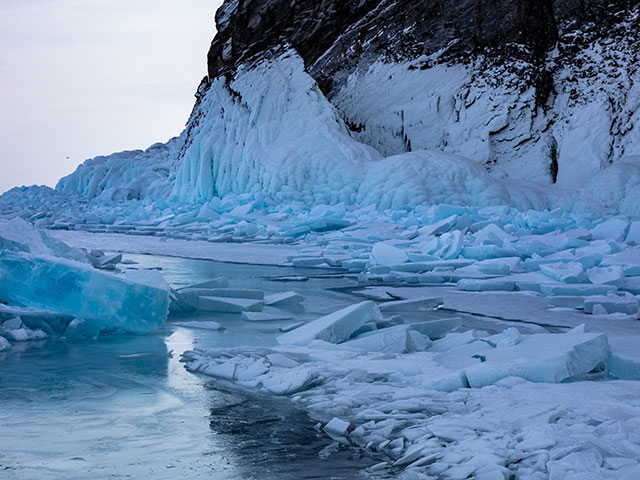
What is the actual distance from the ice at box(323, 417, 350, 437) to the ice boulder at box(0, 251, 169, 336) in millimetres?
2204

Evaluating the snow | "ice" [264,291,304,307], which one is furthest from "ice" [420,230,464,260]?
"ice" [264,291,304,307]

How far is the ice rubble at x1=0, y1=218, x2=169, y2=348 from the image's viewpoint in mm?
4672

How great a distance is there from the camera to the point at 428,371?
3615mm

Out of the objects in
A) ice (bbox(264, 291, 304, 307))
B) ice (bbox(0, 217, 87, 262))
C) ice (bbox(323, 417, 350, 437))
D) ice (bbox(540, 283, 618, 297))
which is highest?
ice (bbox(0, 217, 87, 262))

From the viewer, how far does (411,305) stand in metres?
6.04

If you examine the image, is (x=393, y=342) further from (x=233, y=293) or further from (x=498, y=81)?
(x=498, y=81)

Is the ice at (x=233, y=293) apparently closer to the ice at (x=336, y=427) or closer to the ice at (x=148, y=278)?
Answer: the ice at (x=148, y=278)

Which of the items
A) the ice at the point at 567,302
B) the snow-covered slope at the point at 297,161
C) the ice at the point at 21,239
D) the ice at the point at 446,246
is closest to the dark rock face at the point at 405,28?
the snow-covered slope at the point at 297,161

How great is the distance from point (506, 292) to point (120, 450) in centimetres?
524

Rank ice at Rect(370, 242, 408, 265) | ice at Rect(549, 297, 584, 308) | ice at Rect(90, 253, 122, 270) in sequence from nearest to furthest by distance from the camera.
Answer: ice at Rect(549, 297, 584, 308), ice at Rect(90, 253, 122, 270), ice at Rect(370, 242, 408, 265)

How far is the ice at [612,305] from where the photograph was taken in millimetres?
5922

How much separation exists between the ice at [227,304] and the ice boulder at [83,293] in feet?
3.25

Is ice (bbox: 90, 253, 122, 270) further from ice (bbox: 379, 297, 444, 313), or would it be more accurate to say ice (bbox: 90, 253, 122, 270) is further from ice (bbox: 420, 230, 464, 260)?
ice (bbox: 420, 230, 464, 260)

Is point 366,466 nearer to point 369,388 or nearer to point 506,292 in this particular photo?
point 369,388
